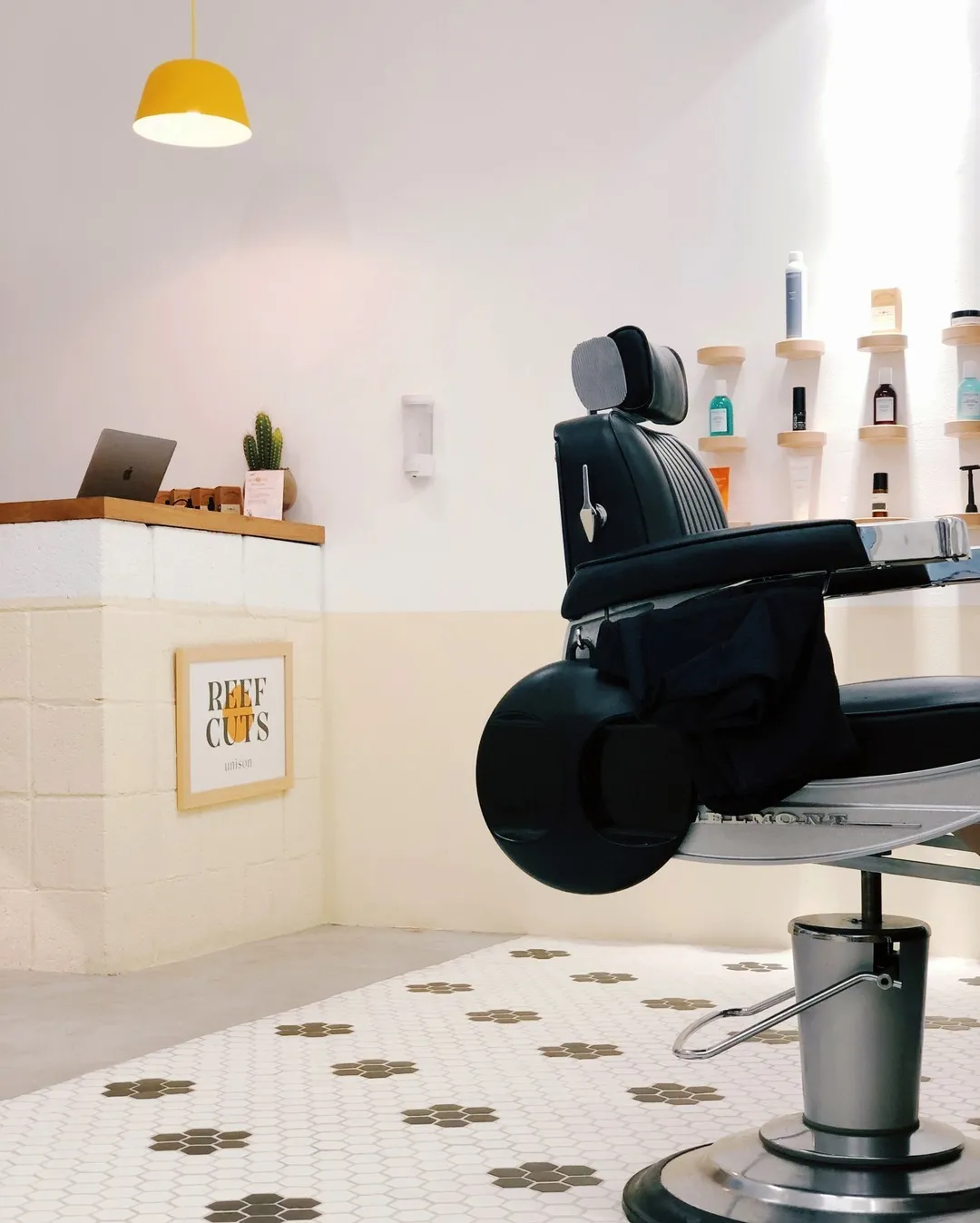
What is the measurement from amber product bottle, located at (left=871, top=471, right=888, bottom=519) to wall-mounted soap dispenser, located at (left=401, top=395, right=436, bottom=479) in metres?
1.28

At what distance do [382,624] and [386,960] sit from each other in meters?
1.04

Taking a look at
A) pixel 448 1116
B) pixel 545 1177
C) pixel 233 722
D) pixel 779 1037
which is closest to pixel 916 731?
pixel 545 1177

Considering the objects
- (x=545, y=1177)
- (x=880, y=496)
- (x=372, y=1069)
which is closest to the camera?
(x=545, y=1177)

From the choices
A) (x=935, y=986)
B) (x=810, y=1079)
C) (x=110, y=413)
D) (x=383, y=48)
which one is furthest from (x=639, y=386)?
(x=110, y=413)

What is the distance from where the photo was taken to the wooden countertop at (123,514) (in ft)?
12.0

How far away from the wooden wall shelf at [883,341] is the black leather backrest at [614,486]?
73.2 inches

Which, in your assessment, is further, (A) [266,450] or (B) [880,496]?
(A) [266,450]

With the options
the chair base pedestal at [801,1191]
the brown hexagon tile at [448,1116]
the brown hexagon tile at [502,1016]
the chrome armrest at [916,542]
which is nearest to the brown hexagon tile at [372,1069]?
the brown hexagon tile at [448,1116]

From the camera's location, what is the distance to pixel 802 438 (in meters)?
3.88

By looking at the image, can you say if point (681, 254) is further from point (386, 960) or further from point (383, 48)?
point (386, 960)

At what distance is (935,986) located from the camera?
3.46 meters

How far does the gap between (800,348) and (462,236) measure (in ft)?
3.56

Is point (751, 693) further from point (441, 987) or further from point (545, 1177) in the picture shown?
point (441, 987)

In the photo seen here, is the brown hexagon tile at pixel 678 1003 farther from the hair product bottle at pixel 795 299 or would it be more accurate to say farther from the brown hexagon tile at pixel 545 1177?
the hair product bottle at pixel 795 299
